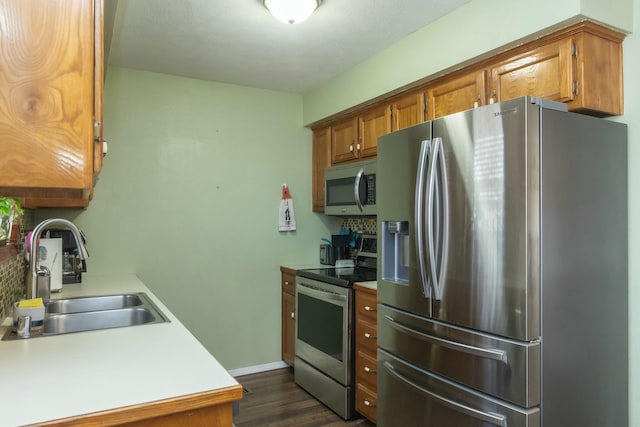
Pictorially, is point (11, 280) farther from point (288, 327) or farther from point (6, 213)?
point (288, 327)

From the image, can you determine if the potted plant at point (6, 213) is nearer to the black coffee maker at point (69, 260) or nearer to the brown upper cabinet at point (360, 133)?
the black coffee maker at point (69, 260)

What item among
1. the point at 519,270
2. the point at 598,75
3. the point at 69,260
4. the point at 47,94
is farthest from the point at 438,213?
the point at 69,260

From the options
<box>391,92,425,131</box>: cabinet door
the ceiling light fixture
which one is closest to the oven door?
<box>391,92,425,131</box>: cabinet door

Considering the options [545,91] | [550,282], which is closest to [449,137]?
[545,91]

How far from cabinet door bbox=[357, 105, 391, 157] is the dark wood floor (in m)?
1.82

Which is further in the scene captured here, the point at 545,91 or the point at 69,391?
the point at 545,91

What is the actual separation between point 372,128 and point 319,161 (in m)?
0.84

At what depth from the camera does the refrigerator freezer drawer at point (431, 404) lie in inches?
65.0

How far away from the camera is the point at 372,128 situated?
10.2 feet

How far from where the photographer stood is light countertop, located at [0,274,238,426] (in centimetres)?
99

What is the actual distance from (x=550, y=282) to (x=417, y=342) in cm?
68

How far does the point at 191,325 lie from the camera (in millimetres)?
3436

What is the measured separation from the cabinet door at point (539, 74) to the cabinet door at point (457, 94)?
7cm

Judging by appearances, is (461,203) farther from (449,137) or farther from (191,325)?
(191,325)
